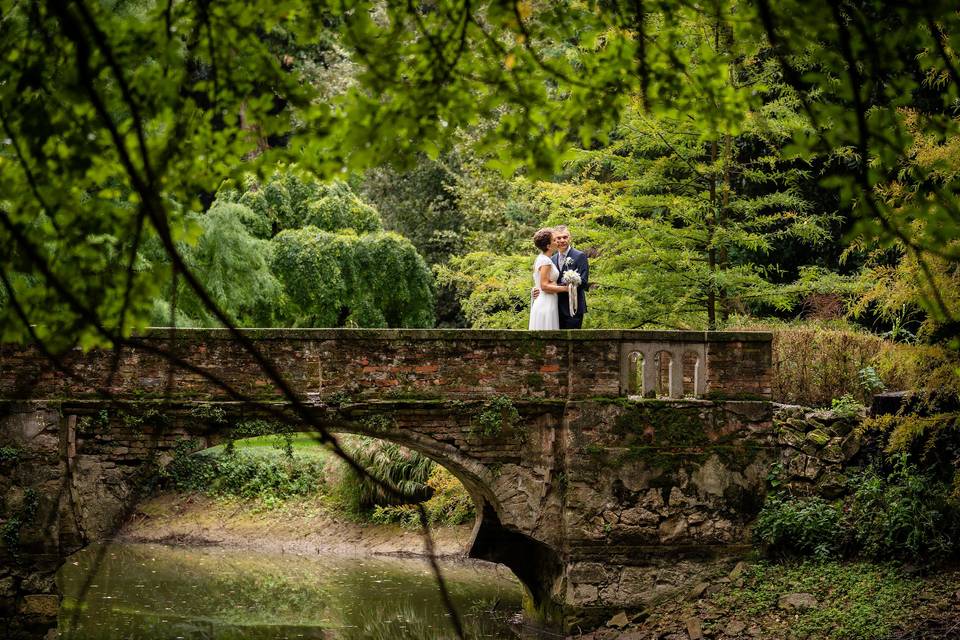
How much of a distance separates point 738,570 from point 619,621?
123 centimetres

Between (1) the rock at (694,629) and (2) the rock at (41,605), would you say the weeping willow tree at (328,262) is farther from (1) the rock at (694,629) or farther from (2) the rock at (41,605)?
(1) the rock at (694,629)

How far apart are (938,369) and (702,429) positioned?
2209mm

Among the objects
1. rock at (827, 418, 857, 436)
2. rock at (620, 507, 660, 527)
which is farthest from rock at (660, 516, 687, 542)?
rock at (827, 418, 857, 436)

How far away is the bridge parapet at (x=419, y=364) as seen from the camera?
33.3 ft

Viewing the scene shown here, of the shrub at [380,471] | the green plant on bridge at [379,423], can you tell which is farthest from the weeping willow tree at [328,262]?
the green plant on bridge at [379,423]

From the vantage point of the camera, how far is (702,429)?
1064 centimetres

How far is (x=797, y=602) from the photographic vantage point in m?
9.73

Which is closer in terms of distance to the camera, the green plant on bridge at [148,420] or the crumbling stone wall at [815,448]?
the green plant on bridge at [148,420]

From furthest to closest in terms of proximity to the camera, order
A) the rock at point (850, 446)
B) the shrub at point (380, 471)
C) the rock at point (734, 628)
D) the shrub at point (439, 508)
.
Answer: the shrub at point (380, 471), the shrub at point (439, 508), the rock at point (850, 446), the rock at point (734, 628)

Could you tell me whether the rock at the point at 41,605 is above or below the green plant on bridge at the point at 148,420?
below

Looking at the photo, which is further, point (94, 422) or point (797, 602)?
point (94, 422)

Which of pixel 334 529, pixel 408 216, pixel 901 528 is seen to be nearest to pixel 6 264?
pixel 901 528

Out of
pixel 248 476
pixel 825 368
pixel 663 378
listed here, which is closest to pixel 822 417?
pixel 825 368

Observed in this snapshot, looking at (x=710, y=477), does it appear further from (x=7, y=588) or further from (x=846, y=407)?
(x=7, y=588)
